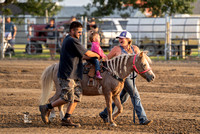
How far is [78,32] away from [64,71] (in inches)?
27.1

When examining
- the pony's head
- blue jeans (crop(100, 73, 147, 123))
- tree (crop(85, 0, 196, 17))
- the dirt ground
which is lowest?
the dirt ground

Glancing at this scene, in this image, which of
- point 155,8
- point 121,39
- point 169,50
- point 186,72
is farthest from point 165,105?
point 155,8

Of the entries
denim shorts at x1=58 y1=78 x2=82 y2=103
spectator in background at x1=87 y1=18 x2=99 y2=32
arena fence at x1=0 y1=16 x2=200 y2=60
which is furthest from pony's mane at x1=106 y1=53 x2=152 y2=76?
arena fence at x1=0 y1=16 x2=200 y2=60

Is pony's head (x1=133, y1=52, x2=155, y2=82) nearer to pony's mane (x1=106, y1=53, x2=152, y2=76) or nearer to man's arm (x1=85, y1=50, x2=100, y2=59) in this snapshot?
pony's mane (x1=106, y1=53, x2=152, y2=76)

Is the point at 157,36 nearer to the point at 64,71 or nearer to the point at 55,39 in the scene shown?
the point at 55,39

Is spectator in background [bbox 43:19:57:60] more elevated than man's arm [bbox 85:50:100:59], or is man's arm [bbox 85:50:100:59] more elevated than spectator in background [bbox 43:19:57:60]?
man's arm [bbox 85:50:100:59]

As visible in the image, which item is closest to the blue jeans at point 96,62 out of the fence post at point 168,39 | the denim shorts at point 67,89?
the denim shorts at point 67,89

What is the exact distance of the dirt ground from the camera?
21.3 feet

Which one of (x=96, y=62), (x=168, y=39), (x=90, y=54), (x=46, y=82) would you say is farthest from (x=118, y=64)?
(x=168, y=39)

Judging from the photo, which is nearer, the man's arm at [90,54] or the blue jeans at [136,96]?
the man's arm at [90,54]

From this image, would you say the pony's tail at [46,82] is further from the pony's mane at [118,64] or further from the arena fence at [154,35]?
the arena fence at [154,35]

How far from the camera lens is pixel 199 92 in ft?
34.6

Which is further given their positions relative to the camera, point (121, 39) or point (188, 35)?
point (188, 35)

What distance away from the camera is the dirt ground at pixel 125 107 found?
648cm
